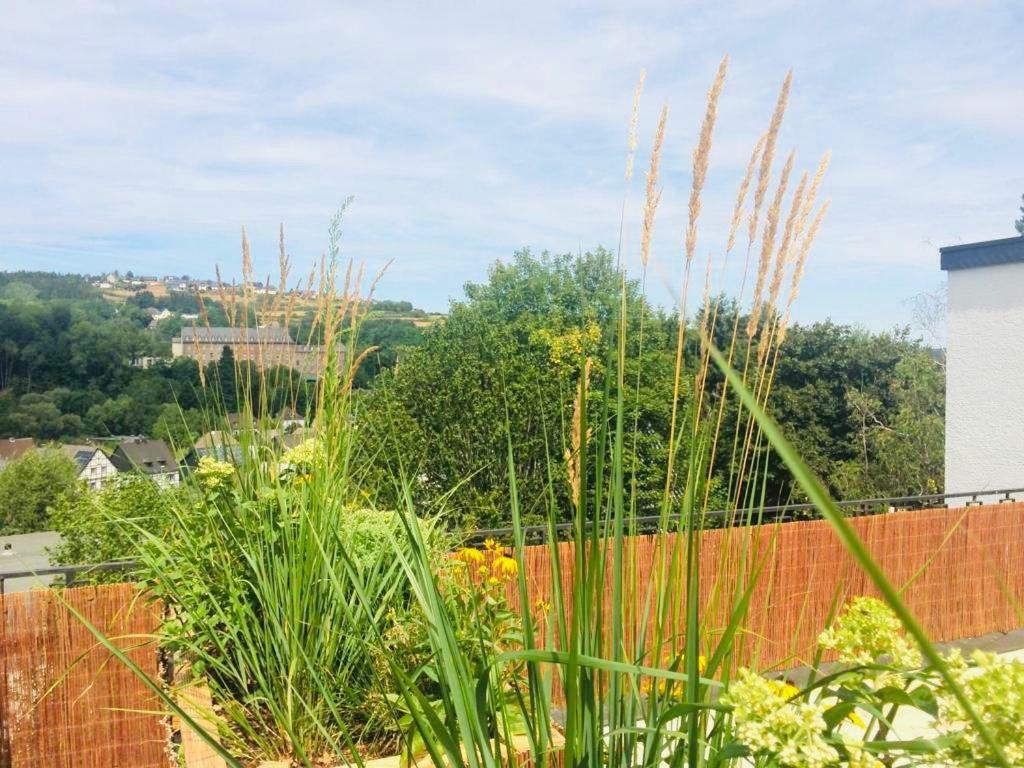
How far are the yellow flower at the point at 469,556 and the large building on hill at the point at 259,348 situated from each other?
2.23 ft

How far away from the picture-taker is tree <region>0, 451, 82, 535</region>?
37.4m

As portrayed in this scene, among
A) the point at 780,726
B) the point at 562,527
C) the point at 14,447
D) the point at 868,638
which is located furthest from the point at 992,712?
the point at 14,447

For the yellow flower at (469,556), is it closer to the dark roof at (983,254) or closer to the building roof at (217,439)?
the building roof at (217,439)

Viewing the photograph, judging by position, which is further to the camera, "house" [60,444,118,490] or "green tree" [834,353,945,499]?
"house" [60,444,118,490]

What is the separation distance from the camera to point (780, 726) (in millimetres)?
659

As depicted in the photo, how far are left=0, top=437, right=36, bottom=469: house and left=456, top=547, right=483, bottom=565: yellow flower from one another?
37.4 m

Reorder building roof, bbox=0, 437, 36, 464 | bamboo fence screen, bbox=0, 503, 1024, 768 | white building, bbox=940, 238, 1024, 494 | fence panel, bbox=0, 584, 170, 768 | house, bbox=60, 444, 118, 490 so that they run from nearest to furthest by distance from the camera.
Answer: bamboo fence screen, bbox=0, 503, 1024, 768
fence panel, bbox=0, 584, 170, 768
white building, bbox=940, 238, 1024, 494
building roof, bbox=0, 437, 36, 464
house, bbox=60, 444, 118, 490

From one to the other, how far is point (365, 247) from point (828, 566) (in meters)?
4.52

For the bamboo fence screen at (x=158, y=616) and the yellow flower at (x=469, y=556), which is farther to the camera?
the bamboo fence screen at (x=158, y=616)

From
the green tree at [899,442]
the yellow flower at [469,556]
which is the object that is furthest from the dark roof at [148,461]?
the green tree at [899,442]

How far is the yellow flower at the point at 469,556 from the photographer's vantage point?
2091 mm

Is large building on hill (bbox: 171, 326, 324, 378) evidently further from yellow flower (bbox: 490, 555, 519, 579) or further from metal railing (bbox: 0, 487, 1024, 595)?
yellow flower (bbox: 490, 555, 519, 579)

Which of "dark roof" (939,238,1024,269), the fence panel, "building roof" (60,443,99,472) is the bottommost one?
"building roof" (60,443,99,472)

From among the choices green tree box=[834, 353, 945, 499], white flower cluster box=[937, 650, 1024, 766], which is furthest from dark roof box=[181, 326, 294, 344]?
green tree box=[834, 353, 945, 499]
